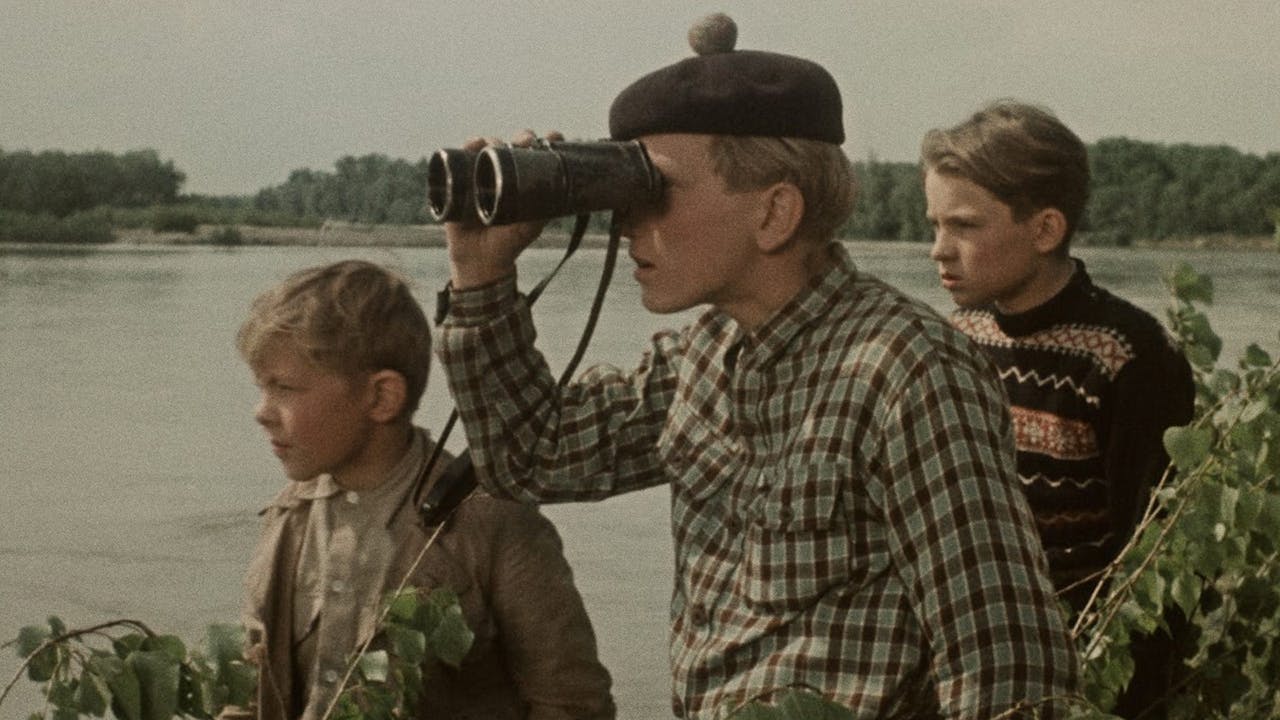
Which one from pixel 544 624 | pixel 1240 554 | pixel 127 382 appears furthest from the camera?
pixel 127 382

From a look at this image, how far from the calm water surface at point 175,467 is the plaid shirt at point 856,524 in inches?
24.1

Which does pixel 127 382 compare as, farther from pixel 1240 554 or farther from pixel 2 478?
pixel 1240 554

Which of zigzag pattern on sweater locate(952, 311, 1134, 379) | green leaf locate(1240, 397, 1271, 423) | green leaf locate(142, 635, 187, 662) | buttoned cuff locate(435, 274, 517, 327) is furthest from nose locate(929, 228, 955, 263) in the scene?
green leaf locate(142, 635, 187, 662)

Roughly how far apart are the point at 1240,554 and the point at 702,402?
4.36 feet

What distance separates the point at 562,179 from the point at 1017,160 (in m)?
1.40

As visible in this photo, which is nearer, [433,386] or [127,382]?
[433,386]

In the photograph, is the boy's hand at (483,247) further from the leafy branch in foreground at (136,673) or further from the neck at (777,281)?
the leafy branch in foreground at (136,673)

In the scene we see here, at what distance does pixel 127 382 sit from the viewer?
11289mm

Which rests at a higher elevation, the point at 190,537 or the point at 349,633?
the point at 349,633

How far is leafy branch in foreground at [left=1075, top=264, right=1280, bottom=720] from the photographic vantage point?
2.84 metres

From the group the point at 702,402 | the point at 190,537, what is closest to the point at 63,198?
the point at 190,537

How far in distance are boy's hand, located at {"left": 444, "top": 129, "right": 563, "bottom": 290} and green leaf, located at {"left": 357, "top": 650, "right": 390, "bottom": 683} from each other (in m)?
0.50

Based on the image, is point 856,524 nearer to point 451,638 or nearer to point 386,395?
point 451,638

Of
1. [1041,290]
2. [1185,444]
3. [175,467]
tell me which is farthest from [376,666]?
[175,467]
